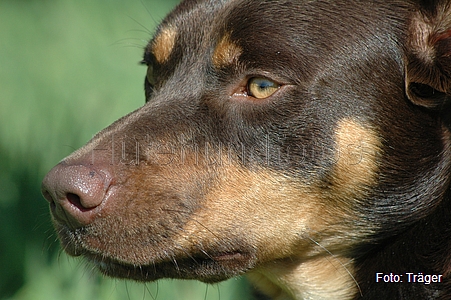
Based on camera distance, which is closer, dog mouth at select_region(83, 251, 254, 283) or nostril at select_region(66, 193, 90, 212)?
nostril at select_region(66, 193, 90, 212)

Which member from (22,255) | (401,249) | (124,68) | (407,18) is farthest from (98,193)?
(124,68)

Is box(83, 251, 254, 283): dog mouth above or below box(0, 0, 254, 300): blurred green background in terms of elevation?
below

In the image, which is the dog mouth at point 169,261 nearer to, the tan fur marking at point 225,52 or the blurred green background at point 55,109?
the blurred green background at point 55,109

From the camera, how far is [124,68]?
5.55 metres

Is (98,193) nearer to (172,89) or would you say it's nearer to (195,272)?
(195,272)

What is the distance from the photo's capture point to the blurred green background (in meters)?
4.13

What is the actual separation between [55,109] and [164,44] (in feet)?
5.95

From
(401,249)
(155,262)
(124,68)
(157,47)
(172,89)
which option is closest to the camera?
(155,262)

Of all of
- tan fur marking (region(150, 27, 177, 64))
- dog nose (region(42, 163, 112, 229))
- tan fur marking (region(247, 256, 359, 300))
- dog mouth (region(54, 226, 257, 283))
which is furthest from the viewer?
tan fur marking (region(150, 27, 177, 64))

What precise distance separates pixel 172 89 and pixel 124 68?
2.45m

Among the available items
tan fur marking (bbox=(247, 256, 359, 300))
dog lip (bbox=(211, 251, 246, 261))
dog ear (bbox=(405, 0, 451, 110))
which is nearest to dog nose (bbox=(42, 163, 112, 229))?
dog lip (bbox=(211, 251, 246, 261))

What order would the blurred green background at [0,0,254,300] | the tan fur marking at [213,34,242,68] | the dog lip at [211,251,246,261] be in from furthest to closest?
the blurred green background at [0,0,254,300], the tan fur marking at [213,34,242,68], the dog lip at [211,251,246,261]

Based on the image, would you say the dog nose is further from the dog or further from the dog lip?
the dog lip

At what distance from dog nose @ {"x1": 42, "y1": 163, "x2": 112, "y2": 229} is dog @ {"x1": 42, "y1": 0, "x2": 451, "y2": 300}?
0.04 metres
